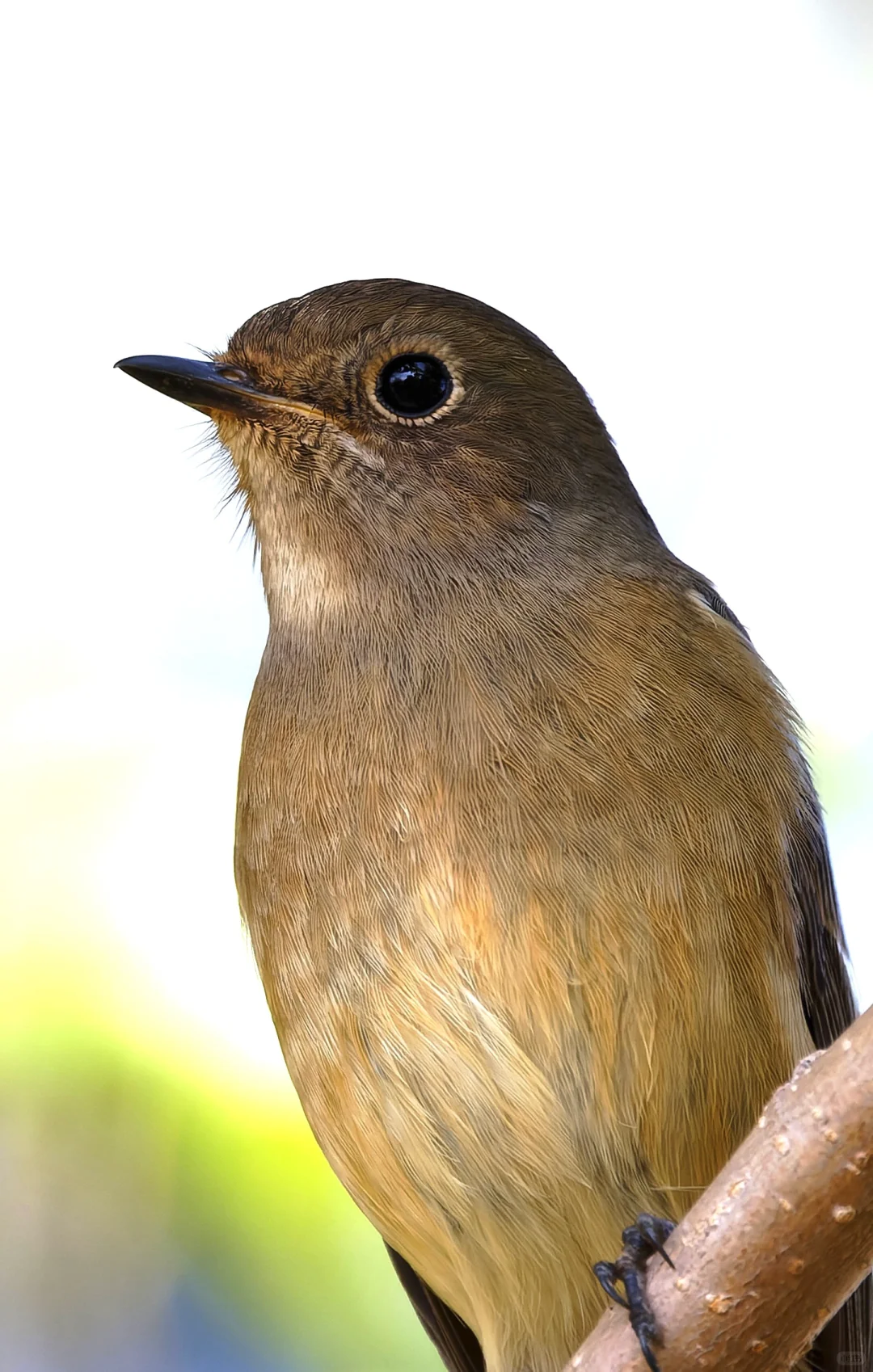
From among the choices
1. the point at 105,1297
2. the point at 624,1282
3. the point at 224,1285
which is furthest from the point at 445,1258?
the point at 105,1297

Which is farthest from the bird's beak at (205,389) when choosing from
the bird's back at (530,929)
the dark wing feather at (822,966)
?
the dark wing feather at (822,966)

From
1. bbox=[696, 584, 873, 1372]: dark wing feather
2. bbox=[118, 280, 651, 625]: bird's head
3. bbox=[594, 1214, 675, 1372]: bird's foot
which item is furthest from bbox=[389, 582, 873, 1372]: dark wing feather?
bbox=[594, 1214, 675, 1372]: bird's foot

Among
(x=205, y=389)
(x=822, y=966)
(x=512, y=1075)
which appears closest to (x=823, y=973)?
(x=822, y=966)

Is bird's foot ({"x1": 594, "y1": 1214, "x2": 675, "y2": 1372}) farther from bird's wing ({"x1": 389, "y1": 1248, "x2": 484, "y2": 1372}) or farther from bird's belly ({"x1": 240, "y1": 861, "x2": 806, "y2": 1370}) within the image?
bird's wing ({"x1": 389, "y1": 1248, "x2": 484, "y2": 1372})

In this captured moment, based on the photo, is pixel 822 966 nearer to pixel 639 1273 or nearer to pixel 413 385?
pixel 639 1273

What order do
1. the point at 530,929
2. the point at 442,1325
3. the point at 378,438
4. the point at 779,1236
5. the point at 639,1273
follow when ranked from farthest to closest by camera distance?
the point at 442,1325 → the point at 378,438 → the point at 530,929 → the point at 639,1273 → the point at 779,1236

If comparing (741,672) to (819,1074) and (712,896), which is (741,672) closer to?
(712,896)

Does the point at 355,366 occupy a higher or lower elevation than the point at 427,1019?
higher
